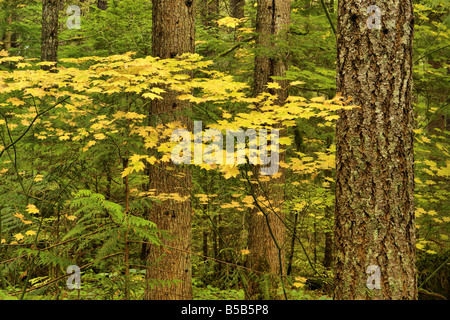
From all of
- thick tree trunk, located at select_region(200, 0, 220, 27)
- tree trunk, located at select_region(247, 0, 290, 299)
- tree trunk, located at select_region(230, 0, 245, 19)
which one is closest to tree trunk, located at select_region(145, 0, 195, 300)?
tree trunk, located at select_region(247, 0, 290, 299)

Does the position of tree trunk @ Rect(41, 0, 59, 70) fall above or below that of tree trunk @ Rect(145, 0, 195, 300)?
above

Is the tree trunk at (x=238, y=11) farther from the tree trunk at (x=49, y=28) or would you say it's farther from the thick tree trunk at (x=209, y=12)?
the tree trunk at (x=49, y=28)

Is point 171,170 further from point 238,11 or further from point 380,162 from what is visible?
point 238,11

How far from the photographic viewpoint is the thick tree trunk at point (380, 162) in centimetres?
274

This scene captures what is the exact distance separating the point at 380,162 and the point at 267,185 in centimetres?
384

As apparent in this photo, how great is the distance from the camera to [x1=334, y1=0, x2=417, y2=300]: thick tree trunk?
108 inches

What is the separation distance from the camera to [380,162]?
2.76 m

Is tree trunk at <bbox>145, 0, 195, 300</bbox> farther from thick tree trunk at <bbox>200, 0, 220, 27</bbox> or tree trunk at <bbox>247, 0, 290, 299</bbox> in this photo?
thick tree trunk at <bbox>200, 0, 220, 27</bbox>

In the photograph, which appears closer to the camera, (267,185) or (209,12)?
(267,185)

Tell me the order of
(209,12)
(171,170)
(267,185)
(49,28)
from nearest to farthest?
(171,170) → (267,185) → (49,28) → (209,12)

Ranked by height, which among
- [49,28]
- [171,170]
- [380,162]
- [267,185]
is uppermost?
[49,28]

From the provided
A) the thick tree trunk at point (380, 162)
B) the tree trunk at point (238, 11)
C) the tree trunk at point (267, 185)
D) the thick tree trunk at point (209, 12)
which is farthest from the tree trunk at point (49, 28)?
the thick tree trunk at point (380, 162)

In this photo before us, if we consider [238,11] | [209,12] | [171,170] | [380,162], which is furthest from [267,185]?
[238,11]

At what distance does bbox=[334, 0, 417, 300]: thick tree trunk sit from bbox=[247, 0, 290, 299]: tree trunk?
3.47m
